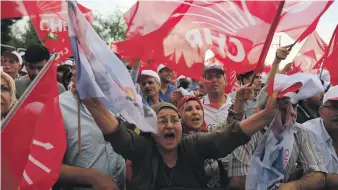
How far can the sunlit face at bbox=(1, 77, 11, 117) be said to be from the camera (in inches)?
152

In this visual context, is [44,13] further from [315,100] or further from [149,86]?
[315,100]

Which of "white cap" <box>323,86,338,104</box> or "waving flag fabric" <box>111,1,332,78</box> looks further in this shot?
"white cap" <box>323,86,338,104</box>

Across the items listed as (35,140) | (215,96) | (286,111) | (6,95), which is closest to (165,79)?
(215,96)

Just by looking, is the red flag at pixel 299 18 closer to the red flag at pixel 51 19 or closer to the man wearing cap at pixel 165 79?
the red flag at pixel 51 19

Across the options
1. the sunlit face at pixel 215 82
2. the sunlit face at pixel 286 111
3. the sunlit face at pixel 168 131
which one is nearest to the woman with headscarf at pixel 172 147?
the sunlit face at pixel 168 131

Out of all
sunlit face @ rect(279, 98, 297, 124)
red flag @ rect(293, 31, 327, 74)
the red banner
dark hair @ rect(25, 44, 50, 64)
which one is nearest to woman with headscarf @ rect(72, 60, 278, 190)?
sunlit face @ rect(279, 98, 297, 124)

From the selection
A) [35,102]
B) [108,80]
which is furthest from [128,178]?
[35,102]

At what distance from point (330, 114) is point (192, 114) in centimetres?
112

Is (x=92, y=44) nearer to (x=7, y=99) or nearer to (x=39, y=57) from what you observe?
(x=7, y=99)

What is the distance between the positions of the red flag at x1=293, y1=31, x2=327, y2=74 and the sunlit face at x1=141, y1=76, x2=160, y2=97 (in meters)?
1.39

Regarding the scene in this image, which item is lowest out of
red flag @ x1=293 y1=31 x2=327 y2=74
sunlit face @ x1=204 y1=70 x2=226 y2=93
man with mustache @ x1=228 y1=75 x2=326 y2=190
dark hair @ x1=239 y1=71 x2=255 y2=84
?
man with mustache @ x1=228 y1=75 x2=326 y2=190

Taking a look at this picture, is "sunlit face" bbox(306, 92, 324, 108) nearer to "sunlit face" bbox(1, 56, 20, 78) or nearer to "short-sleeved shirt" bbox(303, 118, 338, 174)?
"short-sleeved shirt" bbox(303, 118, 338, 174)

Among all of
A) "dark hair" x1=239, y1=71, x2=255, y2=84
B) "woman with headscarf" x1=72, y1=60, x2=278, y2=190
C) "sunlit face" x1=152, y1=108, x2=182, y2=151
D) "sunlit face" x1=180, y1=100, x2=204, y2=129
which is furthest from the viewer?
"dark hair" x1=239, y1=71, x2=255, y2=84

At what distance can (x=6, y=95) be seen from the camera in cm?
393
